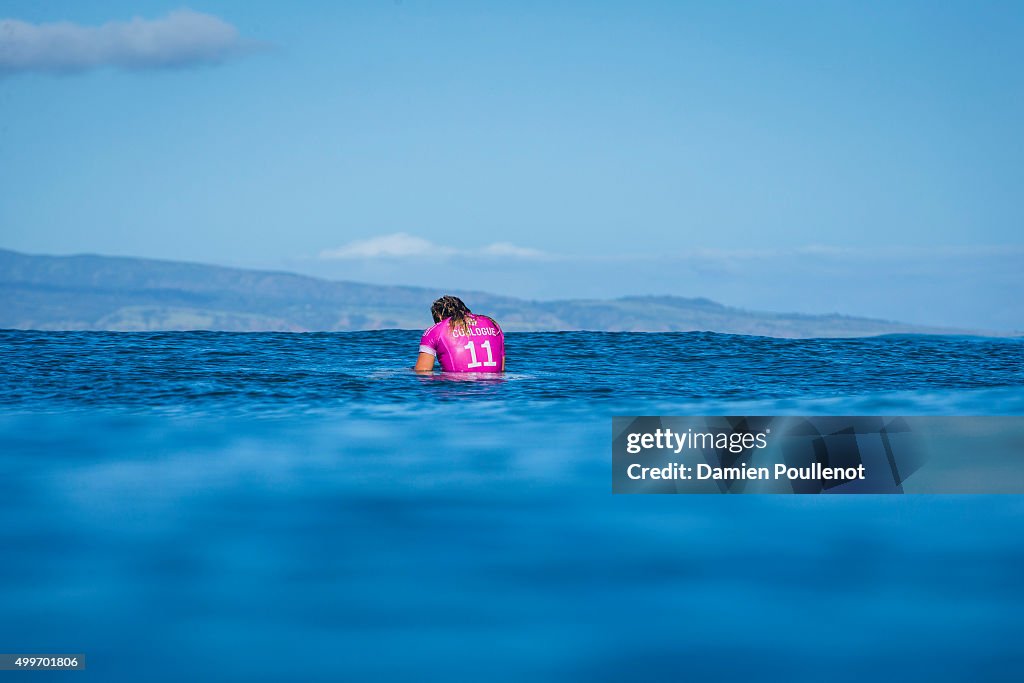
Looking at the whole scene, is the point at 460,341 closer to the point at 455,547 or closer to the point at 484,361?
the point at 484,361

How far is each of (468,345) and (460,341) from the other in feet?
0.46

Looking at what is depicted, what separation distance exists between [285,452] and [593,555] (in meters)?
4.62

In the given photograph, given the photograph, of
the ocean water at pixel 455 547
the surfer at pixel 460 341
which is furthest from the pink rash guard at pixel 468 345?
the ocean water at pixel 455 547

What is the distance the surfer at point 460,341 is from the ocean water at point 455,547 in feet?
1.46

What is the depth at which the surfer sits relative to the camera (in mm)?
15367

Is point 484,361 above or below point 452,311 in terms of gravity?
below

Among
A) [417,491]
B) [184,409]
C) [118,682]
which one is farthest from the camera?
[184,409]

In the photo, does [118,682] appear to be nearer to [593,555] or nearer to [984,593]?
[593,555]

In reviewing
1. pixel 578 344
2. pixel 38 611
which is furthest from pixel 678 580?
pixel 578 344

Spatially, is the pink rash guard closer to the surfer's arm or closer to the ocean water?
the surfer's arm

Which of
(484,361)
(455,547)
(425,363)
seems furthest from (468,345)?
(455,547)

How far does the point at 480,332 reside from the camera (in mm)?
15516

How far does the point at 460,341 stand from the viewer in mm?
15422

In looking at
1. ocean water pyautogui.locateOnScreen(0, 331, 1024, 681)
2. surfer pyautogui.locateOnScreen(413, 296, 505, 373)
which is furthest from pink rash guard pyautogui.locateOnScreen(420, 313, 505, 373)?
ocean water pyautogui.locateOnScreen(0, 331, 1024, 681)
